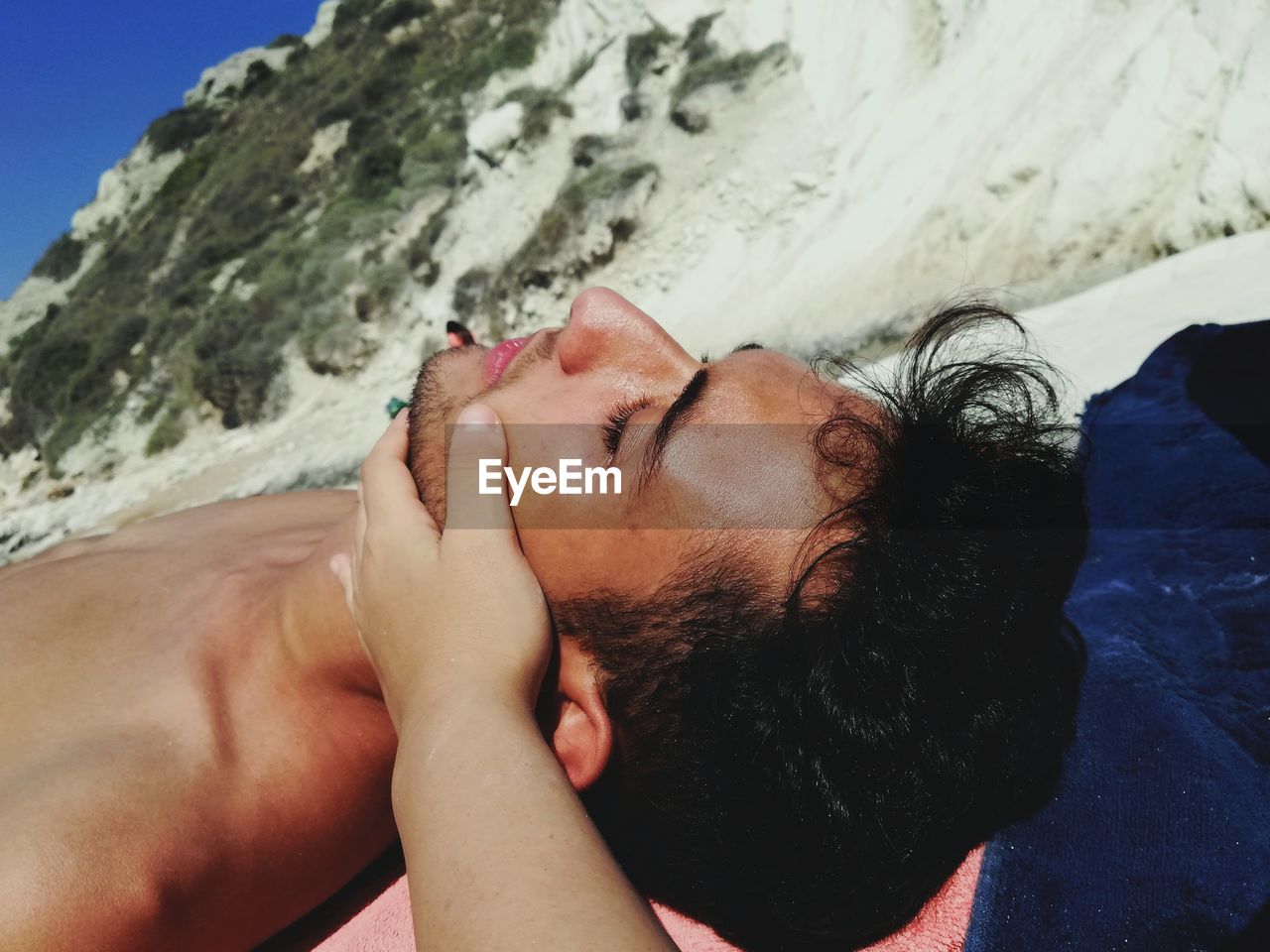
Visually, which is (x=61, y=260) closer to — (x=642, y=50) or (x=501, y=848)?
(x=642, y=50)

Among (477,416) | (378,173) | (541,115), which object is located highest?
(378,173)

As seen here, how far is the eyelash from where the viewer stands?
170cm

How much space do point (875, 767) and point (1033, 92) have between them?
→ 4.62 m

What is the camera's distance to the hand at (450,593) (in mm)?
1387

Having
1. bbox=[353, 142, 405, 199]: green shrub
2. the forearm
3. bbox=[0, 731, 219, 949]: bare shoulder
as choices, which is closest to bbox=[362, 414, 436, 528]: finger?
the forearm

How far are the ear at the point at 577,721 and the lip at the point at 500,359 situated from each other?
71 centimetres

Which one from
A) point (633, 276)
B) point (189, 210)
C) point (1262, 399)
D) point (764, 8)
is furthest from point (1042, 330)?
point (189, 210)

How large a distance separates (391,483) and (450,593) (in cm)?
43

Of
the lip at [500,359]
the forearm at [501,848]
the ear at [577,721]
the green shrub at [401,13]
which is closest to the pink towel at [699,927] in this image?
the ear at [577,721]

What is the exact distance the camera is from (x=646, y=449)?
5.44ft

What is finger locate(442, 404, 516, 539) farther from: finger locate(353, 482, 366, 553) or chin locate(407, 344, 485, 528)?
finger locate(353, 482, 366, 553)

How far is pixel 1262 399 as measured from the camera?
2297 mm

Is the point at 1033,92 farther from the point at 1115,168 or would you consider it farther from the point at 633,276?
the point at 633,276

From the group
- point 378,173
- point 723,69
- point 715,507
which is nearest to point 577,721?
point 715,507
